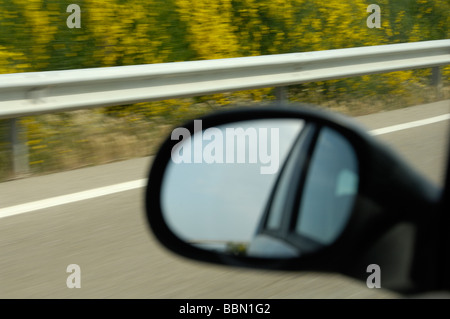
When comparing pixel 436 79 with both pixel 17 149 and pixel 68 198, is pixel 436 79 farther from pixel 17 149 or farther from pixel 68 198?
pixel 68 198

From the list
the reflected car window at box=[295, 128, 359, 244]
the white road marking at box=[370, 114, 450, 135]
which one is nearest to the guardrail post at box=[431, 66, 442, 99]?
the white road marking at box=[370, 114, 450, 135]

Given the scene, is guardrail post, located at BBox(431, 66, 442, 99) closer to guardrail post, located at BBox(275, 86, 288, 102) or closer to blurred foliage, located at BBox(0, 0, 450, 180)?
blurred foliage, located at BBox(0, 0, 450, 180)

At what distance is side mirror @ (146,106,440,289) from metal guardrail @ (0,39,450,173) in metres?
4.30

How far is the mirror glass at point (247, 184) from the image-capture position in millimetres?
1729

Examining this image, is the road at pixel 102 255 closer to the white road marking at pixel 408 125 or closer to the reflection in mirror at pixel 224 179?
the reflection in mirror at pixel 224 179

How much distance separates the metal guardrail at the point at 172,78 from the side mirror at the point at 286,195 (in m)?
4.30

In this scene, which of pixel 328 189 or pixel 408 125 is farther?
pixel 408 125

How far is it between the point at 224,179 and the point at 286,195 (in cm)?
26

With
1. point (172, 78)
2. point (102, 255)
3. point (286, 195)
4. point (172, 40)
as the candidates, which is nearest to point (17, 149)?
point (172, 78)

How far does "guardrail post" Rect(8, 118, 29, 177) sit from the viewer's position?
6262mm

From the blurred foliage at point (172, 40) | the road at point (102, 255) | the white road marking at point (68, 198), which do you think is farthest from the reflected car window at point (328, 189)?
the blurred foliage at point (172, 40)

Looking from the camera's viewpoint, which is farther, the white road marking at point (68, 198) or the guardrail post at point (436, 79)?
the guardrail post at point (436, 79)

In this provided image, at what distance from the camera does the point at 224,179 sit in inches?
82.6

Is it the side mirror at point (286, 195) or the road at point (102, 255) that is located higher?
the side mirror at point (286, 195)
